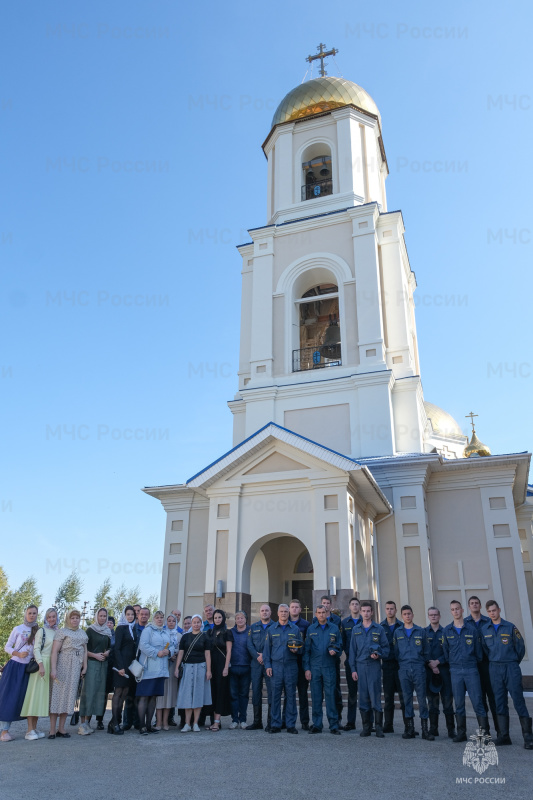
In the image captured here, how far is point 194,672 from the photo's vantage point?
7254mm

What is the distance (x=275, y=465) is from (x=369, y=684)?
556 centimetres

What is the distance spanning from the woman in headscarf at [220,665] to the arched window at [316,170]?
14943 millimetres

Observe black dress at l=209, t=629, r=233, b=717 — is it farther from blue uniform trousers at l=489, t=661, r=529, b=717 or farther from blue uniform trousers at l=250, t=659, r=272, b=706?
blue uniform trousers at l=489, t=661, r=529, b=717

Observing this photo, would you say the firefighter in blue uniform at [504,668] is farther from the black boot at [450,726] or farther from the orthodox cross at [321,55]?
the orthodox cross at [321,55]

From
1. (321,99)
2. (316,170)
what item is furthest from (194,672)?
(321,99)

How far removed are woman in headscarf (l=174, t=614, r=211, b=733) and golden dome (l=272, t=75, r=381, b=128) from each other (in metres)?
17.3

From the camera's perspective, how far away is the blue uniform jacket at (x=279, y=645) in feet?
23.3

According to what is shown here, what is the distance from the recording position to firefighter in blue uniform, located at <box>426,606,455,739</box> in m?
6.58

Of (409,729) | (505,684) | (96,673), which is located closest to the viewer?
(505,684)

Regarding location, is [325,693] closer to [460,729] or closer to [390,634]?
[390,634]

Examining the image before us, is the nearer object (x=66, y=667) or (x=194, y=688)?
(x=66, y=667)

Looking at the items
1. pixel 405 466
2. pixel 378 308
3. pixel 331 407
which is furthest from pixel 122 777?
pixel 378 308

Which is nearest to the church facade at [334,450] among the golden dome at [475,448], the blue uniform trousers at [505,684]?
the blue uniform trousers at [505,684]

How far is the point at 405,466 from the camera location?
13.5m
